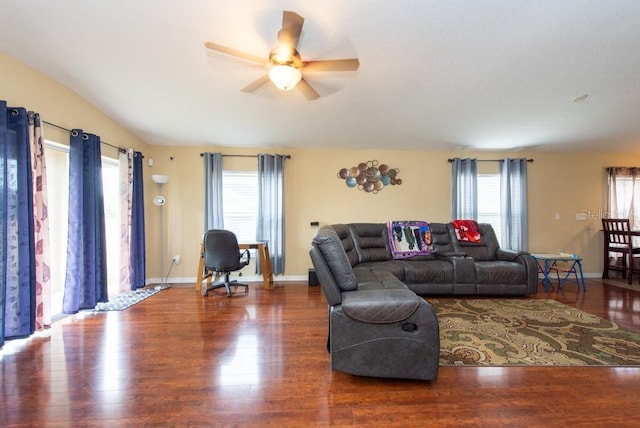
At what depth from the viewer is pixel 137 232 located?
393cm

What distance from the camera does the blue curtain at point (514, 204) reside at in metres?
4.62

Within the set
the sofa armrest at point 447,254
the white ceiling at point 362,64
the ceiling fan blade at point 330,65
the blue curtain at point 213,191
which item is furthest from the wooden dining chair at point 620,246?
the blue curtain at point 213,191

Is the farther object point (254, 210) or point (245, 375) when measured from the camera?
point (254, 210)

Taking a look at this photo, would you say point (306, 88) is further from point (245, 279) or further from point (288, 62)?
point (245, 279)

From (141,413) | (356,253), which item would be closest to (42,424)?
(141,413)

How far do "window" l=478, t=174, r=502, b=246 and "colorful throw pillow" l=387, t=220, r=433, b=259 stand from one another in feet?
4.62

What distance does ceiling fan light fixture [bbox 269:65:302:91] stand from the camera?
195 cm

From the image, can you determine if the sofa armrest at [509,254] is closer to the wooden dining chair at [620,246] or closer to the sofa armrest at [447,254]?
the sofa armrest at [447,254]

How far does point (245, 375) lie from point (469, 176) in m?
4.69

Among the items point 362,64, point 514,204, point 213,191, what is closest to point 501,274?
point 514,204

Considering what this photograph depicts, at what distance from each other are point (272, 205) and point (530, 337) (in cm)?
372

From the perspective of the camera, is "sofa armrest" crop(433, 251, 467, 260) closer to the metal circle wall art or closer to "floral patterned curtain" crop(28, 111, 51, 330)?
the metal circle wall art

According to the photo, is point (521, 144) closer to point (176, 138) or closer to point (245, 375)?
point (245, 375)

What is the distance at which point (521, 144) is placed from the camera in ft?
14.5
